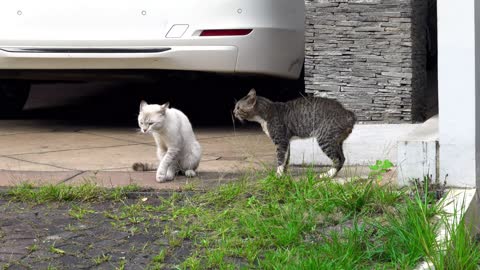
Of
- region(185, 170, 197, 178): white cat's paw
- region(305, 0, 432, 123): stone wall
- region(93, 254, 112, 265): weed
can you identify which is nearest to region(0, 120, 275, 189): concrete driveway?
region(185, 170, 197, 178): white cat's paw

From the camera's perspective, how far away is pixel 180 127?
20.3 ft

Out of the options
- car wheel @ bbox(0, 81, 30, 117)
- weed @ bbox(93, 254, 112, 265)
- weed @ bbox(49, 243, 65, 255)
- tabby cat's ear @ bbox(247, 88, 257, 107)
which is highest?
tabby cat's ear @ bbox(247, 88, 257, 107)

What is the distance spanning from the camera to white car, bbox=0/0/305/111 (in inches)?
292

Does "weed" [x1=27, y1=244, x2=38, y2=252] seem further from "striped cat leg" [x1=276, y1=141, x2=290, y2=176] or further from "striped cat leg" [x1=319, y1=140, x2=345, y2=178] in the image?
"striped cat leg" [x1=319, y1=140, x2=345, y2=178]

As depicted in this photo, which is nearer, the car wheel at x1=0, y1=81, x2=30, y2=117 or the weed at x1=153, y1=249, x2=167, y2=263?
the weed at x1=153, y1=249, x2=167, y2=263

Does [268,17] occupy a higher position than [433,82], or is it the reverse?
[268,17]

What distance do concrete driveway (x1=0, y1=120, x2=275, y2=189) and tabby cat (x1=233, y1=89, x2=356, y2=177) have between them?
0.65 ft

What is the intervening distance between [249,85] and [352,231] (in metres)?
4.74

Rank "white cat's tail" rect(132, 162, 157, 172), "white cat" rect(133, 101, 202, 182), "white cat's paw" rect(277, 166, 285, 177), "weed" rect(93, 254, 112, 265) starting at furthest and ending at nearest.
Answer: "white cat's tail" rect(132, 162, 157, 172) < "white cat" rect(133, 101, 202, 182) < "white cat's paw" rect(277, 166, 285, 177) < "weed" rect(93, 254, 112, 265)

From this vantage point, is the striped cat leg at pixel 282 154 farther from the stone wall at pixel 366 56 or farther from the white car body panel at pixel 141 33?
the white car body panel at pixel 141 33

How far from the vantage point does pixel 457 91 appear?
5.43 metres

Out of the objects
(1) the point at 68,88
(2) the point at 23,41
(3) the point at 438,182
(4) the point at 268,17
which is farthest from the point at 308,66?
(1) the point at 68,88

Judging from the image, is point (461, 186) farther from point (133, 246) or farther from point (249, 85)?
point (249, 85)

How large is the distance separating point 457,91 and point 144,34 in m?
2.73
